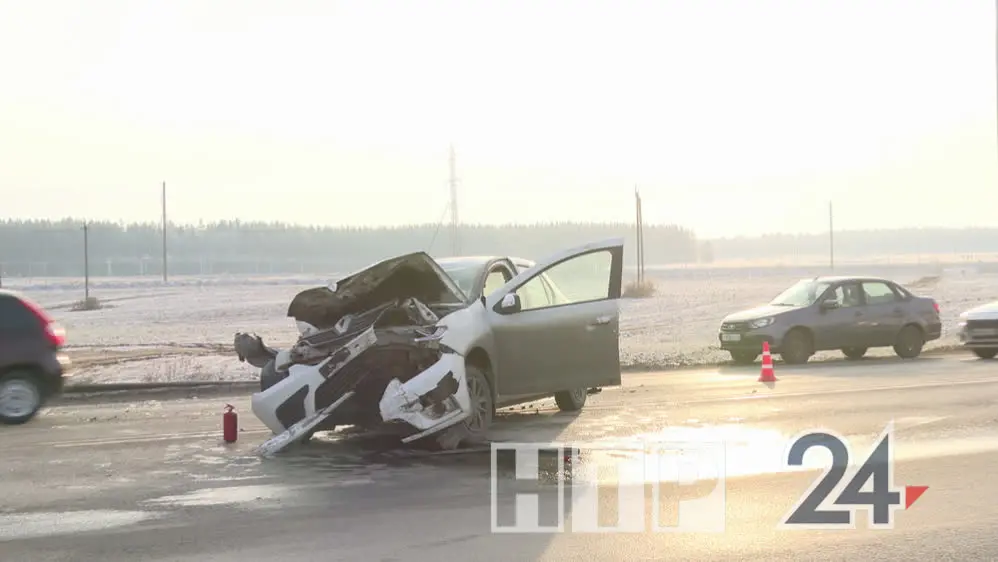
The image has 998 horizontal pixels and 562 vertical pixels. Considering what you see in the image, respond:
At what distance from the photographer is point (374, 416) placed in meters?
10.5

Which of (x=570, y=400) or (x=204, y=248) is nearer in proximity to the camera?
(x=570, y=400)

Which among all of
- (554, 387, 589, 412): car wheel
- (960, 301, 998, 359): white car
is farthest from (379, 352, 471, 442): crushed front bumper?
(960, 301, 998, 359): white car

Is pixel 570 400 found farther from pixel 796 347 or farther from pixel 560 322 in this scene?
pixel 796 347

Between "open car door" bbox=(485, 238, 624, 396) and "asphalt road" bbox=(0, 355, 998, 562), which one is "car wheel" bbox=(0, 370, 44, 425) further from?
"open car door" bbox=(485, 238, 624, 396)

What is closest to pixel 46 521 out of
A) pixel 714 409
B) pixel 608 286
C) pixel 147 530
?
pixel 147 530

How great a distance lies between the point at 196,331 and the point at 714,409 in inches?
1105

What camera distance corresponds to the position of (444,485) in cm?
890

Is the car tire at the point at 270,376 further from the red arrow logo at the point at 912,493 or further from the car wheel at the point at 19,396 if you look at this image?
the red arrow logo at the point at 912,493

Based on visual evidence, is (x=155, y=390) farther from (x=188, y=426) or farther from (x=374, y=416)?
(x=374, y=416)

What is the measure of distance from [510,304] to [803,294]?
487 inches

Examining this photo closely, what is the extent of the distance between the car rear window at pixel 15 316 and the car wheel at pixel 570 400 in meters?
6.58

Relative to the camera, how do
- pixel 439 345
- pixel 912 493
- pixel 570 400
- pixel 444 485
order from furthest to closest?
pixel 570 400 → pixel 439 345 → pixel 444 485 → pixel 912 493

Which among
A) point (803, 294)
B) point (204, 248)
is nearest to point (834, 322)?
point (803, 294)

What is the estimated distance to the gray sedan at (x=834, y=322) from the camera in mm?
21141
